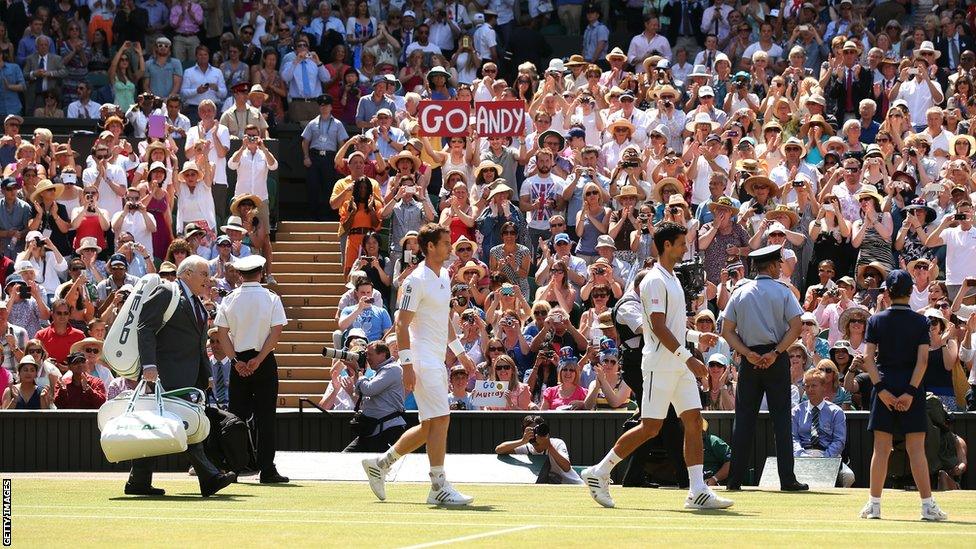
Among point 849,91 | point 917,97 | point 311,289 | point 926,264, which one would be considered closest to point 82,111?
point 311,289

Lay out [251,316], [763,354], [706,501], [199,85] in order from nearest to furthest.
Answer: [706,501] → [763,354] → [251,316] → [199,85]

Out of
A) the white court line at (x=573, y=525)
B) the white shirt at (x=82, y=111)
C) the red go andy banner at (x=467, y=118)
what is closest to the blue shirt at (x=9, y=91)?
the white shirt at (x=82, y=111)

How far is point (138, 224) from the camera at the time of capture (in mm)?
22000

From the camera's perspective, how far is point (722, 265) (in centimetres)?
2008

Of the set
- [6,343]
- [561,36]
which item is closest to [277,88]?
[561,36]

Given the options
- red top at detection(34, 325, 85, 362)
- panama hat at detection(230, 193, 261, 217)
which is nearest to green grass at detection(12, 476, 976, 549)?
red top at detection(34, 325, 85, 362)

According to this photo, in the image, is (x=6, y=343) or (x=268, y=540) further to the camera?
(x=6, y=343)

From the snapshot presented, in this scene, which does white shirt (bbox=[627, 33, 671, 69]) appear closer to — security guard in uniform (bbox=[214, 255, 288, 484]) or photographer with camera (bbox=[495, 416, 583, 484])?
photographer with camera (bbox=[495, 416, 583, 484])

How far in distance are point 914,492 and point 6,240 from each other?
13.0m

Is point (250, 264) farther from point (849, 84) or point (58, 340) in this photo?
point (849, 84)

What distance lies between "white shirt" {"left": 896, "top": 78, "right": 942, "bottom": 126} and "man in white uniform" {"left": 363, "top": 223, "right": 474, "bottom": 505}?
550 inches

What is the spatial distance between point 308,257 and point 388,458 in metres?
11.8

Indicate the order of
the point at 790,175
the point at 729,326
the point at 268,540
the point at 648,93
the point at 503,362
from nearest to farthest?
1. the point at 268,540
2. the point at 729,326
3. the point at 503,362
4. the point at 790,175
5. the point at 648,93

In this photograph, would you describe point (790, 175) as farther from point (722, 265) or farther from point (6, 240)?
point (6, 240)
